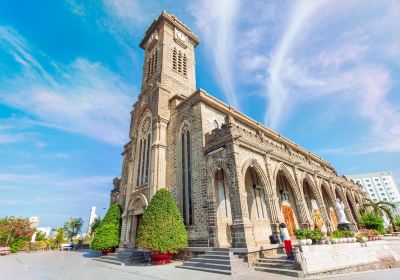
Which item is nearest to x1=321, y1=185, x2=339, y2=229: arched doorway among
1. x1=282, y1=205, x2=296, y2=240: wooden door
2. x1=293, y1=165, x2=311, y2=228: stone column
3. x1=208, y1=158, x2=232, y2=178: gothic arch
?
x1=282, y1=205, x2=296, y2=240: wooden door

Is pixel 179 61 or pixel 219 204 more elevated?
pixel 179 61

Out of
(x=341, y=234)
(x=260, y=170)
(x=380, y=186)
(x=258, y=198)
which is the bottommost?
(x=341, y=234)

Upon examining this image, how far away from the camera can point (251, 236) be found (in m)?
9.91

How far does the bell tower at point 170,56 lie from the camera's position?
21.0 metres

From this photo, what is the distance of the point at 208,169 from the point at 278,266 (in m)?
6.03

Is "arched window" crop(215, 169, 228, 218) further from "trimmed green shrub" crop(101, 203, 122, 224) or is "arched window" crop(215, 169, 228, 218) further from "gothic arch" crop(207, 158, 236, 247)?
"trimmed green shrub" crop(101, 203, 122, 224)

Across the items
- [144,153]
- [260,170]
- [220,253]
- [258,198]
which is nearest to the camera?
[220,253]

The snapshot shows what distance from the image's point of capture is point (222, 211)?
40.3 feet

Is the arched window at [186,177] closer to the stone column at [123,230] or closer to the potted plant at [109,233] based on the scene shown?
the stone column at [123,230]

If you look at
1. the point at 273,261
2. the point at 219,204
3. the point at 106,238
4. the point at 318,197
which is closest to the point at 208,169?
the point at 219,204

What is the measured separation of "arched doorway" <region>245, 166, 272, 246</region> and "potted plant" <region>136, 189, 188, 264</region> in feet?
15.2

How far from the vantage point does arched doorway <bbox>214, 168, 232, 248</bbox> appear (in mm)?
11414

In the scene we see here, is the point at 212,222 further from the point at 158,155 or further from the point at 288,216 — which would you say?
the point at 288,216

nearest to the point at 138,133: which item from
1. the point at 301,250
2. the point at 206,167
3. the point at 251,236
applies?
the point at 206,167
